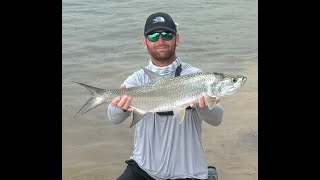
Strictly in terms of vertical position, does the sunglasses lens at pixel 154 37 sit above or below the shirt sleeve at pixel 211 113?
above

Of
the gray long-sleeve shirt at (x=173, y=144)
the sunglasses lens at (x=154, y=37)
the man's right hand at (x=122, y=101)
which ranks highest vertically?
the sunglasses lens at (x=154, y=37)

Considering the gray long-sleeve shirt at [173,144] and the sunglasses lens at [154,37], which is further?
the sunglasses lens at [154,37]

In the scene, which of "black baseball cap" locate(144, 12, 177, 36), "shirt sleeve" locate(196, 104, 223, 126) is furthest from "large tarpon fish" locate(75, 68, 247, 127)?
"black baseball cap" locate(144, 12, 177, 36)

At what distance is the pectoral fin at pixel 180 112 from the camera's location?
4680 mm

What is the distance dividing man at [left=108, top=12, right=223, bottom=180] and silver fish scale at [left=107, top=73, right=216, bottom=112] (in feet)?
0.27

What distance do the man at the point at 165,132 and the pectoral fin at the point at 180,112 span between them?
0.33 ft

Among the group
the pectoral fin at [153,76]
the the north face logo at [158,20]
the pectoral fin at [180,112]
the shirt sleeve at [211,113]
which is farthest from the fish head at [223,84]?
the the north face logo at [158,20]

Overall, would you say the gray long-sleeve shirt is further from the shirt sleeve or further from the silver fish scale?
the silver fish scale

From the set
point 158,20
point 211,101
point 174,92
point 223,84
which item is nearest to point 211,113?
point 211,101

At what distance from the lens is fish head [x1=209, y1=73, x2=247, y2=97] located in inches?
185

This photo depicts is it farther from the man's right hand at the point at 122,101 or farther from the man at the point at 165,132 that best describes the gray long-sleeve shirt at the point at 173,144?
the man's right hand at the point at 122,101

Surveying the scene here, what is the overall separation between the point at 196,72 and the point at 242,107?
4.23 meters

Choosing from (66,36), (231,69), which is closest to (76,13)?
(66,36)

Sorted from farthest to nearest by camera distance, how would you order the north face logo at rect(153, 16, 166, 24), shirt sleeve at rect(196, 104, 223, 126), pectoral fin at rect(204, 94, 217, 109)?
the north face logo at rect(153, 16, 166, 24), shirt sleeve at rect(196, 104, 223, 126), pectoral fin at rect(204, 94, 217, 109)
